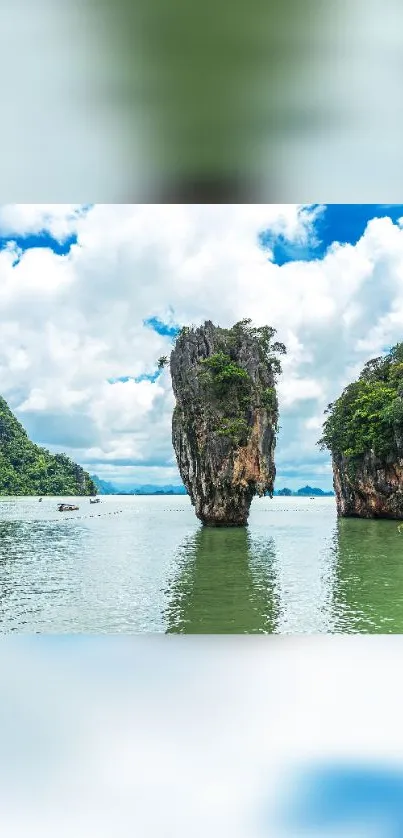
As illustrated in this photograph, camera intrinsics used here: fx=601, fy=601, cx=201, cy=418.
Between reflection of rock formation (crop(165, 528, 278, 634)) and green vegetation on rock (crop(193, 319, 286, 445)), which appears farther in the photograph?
green vegetation on rock (crop(193, 319, 286, 445))

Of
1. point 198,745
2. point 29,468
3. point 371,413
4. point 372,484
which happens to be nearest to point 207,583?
point 198,745

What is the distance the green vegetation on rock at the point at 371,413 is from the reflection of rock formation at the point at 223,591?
17.9 ft

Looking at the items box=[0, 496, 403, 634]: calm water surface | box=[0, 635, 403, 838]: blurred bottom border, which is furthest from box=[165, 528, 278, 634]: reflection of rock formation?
box=[0, 635, 403, 838]: blurred bottom border

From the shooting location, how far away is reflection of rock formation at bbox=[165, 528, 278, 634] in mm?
4859

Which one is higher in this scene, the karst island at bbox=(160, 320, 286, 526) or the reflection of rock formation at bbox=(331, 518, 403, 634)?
the karst island at bbox=(160, 320, 286, 526)

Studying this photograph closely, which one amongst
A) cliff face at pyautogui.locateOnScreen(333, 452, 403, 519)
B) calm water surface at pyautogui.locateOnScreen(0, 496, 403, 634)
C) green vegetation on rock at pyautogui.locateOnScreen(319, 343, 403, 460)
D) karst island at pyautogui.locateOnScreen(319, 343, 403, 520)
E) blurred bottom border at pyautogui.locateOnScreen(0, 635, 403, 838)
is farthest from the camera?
cliff face at pyautogui.locateOnScreen(333, 452, 403, 519)

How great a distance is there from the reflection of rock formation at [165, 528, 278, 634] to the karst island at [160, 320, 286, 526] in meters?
2.27

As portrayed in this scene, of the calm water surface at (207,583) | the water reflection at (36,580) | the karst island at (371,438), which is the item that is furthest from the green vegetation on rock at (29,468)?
the calm water surface at (207,583)

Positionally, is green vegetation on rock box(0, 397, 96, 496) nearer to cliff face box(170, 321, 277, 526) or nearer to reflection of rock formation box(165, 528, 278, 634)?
cliff face box(170, 321, 277, 526)

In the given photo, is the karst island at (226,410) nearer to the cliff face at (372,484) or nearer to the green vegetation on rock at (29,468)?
the cliff face at (372,484)
